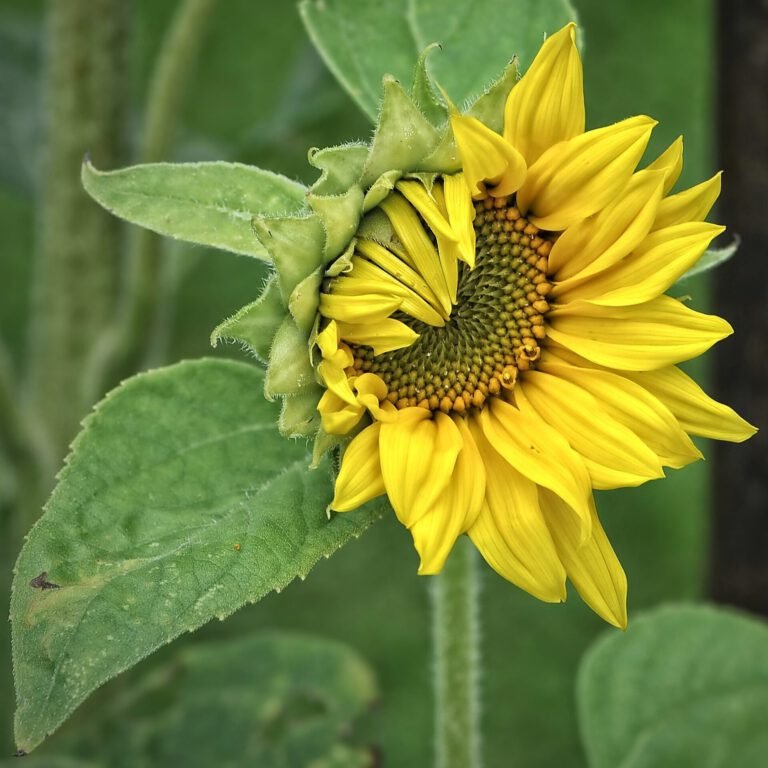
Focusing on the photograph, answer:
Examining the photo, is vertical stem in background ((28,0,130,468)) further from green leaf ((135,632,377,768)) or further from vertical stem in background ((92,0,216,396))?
green leaf ((135,632,377,768))

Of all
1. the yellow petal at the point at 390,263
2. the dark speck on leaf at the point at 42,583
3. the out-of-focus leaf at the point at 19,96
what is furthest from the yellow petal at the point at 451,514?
the out-of-focus leaf at the point at 19,96

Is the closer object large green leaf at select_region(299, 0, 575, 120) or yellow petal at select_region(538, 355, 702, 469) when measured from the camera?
yellow petal at select_region(538, 355, 702, 469)

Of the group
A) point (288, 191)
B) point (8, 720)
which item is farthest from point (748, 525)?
point (8, 720)

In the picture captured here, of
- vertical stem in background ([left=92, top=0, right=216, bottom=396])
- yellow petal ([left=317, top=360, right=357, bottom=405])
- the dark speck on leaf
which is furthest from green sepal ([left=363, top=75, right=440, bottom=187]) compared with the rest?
vertical stem in background ([left=92, top=0, right=216, bottom=396])

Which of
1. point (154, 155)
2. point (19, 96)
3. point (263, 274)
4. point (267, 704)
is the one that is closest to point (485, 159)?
point (154, 155)

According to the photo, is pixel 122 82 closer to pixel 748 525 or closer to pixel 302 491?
pixel 302 491

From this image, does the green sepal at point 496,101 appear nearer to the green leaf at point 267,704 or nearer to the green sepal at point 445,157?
the green sepal at point 445,157
